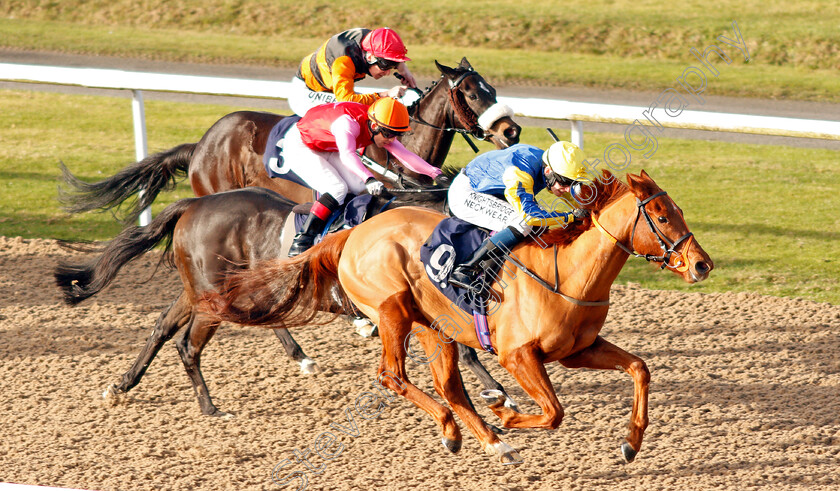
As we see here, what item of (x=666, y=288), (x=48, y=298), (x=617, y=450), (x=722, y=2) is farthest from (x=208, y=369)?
(x=722, y=2)

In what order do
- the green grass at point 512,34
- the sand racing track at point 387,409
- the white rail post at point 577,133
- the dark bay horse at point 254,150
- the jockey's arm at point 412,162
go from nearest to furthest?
the sand racing track at point 387,409, the jockey's arm at point 412,162, the dark bay horse at point 254,150, the white rail post at point 577,133, the green grass at point 512,34

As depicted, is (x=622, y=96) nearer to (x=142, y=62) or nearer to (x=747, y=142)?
(x=747, y=142)

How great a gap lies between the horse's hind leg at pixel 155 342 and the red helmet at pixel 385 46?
1871mm

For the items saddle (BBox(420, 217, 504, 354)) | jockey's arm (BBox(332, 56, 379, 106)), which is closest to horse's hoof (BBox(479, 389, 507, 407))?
saddle (BBox(420, 217, 504, 354))

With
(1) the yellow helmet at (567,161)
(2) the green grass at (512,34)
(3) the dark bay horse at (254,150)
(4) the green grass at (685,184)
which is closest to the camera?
(1) the yellow helmet at (567,161)

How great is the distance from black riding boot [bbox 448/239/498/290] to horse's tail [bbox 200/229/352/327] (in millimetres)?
669

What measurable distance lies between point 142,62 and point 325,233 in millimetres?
11327

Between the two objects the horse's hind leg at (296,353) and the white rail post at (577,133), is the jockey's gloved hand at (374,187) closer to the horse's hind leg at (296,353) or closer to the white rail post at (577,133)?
the horse's hind leg at (296,353)

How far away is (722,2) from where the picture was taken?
741 inches

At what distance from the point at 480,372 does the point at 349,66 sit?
79.3 inches

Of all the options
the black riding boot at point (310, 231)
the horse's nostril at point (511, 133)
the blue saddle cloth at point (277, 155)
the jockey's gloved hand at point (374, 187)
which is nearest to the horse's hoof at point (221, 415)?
the black riding boot at point (310, 231)

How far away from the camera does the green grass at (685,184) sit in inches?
283

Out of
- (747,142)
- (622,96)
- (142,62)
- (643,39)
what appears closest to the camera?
(747,142)

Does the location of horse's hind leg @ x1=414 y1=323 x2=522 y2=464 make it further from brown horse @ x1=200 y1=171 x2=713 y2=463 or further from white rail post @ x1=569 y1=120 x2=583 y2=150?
white rail post @ x1=569 y1=120 x2=583 y2=150
